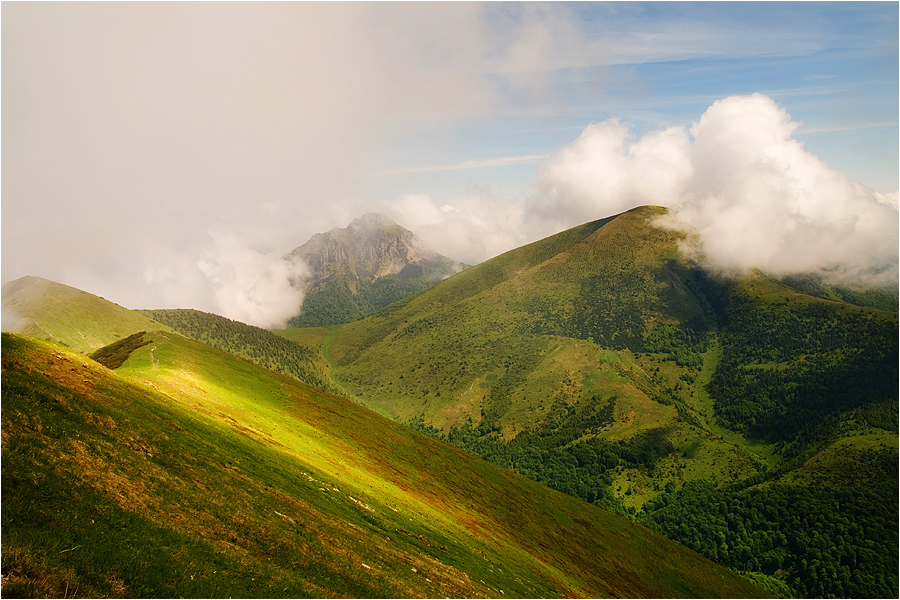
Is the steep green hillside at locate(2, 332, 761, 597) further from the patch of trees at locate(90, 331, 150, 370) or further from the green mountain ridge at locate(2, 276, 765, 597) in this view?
the patch of trees at locate(90, 331, 150, 370)

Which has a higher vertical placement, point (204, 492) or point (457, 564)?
point (204, 492)

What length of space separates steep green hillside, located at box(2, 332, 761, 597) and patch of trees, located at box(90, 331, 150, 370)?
413cm

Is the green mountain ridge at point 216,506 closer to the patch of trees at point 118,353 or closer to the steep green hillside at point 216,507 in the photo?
the steep green hillside at point 216,507

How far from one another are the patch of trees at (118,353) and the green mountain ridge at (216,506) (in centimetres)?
163

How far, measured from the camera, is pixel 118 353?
342 ft

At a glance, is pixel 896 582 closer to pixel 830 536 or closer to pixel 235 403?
pixel 830 536

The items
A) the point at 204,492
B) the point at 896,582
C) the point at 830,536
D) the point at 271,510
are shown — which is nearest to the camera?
the point at 204,492

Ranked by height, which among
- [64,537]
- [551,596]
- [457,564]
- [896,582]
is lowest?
[896,582]

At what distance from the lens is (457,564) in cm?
4816

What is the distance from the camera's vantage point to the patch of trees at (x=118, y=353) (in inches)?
3735

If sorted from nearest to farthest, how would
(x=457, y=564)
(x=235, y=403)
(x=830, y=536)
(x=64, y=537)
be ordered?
(x=64, y=537), (x=457, y=564), (x=235, y=403), (x=830, y=536)

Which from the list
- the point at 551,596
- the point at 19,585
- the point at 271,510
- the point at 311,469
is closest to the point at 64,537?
the point at 19,585

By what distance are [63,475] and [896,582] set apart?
915 ft

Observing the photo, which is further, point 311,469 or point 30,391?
point 311,469
